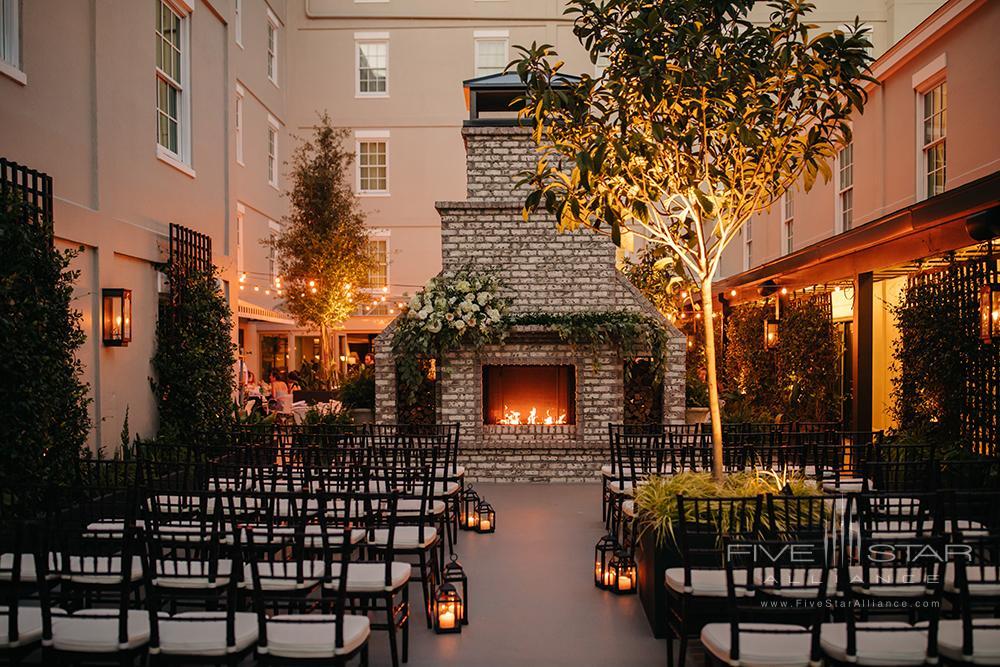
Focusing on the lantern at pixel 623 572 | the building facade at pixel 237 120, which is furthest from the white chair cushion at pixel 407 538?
the building facade at pixel 237 120

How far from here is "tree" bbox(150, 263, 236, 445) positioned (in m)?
9.74

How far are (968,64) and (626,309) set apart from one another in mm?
5462

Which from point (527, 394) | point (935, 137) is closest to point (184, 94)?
point (527, 394)

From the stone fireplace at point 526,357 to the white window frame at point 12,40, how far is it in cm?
502

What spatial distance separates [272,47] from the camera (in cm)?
2136

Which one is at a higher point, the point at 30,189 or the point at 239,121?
the point at 239,121

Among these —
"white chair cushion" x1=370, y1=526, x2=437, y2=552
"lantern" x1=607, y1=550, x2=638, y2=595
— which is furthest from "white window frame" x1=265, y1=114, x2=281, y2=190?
"lantern" x1=607, y1=550, x2=638, y2=595

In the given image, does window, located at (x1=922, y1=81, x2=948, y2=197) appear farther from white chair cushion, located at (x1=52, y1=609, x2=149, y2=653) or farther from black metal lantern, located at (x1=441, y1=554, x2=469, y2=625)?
white chair cushion, located at (x1=52, y1=609, x2=149, y2=653)

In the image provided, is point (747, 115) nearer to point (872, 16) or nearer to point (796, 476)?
point (796, 476)

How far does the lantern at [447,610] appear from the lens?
4.65 metres

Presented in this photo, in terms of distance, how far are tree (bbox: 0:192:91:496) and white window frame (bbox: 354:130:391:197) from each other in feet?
54.0

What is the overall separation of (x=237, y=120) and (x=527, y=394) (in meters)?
12.3

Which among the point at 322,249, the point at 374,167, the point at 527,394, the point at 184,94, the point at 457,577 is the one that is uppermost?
the point at 374,167

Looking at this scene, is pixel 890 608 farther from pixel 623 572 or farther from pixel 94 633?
pixel 94 633
